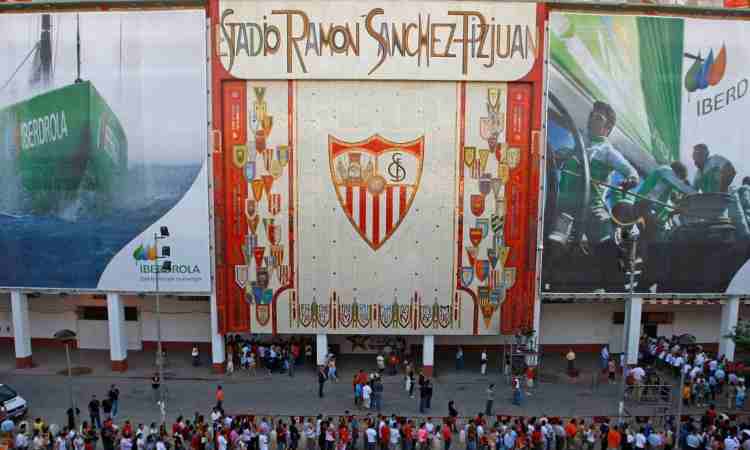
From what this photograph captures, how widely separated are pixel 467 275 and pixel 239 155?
11.7 metres

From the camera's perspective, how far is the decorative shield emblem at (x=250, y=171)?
2738cm

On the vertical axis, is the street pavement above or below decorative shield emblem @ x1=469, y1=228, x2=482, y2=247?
below

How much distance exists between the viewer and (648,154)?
27641 mm

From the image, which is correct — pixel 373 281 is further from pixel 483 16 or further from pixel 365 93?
pixel 483 16

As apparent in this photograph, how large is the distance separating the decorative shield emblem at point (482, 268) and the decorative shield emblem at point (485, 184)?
3162 millimetres

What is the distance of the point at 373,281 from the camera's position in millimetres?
27922

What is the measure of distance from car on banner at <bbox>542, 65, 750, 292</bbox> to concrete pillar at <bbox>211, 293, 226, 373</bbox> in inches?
600

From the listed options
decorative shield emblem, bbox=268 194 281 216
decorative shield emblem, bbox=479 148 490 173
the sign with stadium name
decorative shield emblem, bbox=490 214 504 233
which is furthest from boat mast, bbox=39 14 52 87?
decorative shield emblem, bbox=490 214 504 233

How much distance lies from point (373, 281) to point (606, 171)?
11.7 m

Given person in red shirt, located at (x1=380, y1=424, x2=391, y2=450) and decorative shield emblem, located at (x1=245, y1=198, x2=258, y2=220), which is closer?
person in red shirt, located at (x1=380, y1=424, x2=391, y2=450)

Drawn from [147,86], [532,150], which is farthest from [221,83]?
[532,150]

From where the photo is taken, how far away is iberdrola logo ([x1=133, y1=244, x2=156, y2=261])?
27.7 m

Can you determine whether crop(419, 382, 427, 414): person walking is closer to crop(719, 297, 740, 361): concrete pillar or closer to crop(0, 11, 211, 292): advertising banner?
crop(0, 11, 211, 292): advertising banner

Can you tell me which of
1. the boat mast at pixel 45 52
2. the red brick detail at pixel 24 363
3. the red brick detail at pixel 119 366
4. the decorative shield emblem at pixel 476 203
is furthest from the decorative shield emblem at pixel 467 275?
the red brick detail at pixel 24 363
